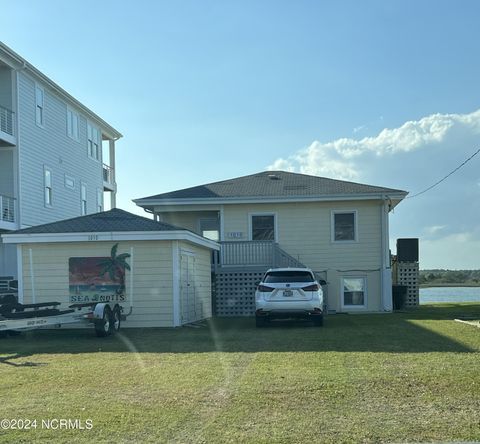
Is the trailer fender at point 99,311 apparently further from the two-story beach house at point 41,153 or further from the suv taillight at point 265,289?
the two-story beach house at point 41,153

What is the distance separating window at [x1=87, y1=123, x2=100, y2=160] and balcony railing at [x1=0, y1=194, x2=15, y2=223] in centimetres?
939

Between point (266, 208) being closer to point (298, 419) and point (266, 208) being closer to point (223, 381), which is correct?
point (223, 381)

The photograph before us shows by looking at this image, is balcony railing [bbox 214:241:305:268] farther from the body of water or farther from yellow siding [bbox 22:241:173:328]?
the body of water

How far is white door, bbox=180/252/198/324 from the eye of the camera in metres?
17.9

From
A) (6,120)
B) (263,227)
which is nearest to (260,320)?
(263,227)

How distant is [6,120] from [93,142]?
32.2 feet

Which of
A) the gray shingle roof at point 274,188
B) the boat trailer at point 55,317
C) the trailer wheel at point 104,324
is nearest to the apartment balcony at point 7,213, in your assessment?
the gray shingle roof at point 274,188

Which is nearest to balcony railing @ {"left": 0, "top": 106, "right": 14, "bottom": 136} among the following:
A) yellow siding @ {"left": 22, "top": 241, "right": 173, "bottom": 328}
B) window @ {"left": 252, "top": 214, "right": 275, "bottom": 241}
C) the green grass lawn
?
yellow siding @ {"left": 22, "top": 241, "right": 173, "bottom": 328}

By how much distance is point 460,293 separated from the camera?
3425 centimetres

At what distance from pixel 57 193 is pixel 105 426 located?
2384 centimetres

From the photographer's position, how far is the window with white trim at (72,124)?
99.7 ft

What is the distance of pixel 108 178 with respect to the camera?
37125 mm

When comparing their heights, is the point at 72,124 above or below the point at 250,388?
above

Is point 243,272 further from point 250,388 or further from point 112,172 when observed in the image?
point 112,172
